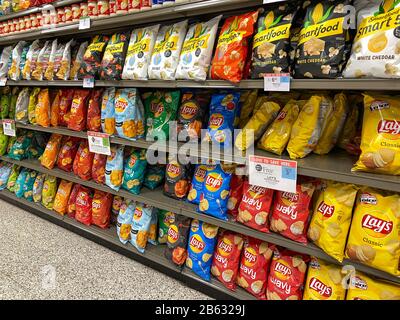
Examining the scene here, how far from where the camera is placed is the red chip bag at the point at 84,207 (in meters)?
2.30

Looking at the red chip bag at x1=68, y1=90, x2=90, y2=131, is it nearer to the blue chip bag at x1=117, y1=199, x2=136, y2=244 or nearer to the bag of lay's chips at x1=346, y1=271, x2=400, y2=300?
the blue chip bag at x1=117, y1=199, x2=136, y2=244

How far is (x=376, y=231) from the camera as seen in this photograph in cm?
113

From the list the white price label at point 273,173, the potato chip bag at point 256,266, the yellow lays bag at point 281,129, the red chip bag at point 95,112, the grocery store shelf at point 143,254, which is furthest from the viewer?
the red chip bag at point 95,112

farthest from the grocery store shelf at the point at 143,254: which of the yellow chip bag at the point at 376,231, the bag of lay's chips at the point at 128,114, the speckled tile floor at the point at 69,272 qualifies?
the bag of lay's chips at the point at 128,114

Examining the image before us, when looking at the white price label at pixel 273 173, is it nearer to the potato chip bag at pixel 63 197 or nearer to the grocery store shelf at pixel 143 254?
the grocery store shelf at pixel 143 254

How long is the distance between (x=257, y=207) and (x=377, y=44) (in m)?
0.88

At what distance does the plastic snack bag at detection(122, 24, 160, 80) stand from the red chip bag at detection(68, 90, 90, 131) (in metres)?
0.58

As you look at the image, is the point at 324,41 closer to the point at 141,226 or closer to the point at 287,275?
the point at 287,275

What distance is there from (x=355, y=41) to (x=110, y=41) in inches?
58.8

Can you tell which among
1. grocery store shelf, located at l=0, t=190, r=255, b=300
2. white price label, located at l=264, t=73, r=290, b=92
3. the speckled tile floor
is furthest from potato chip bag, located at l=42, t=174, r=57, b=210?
white price label, located at l=264, t=73, r=290, b=92

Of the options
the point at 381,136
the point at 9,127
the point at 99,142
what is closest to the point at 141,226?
the point at 99,142

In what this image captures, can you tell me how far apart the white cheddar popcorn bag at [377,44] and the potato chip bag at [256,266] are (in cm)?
97

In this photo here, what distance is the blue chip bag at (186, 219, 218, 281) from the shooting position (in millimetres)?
1667
